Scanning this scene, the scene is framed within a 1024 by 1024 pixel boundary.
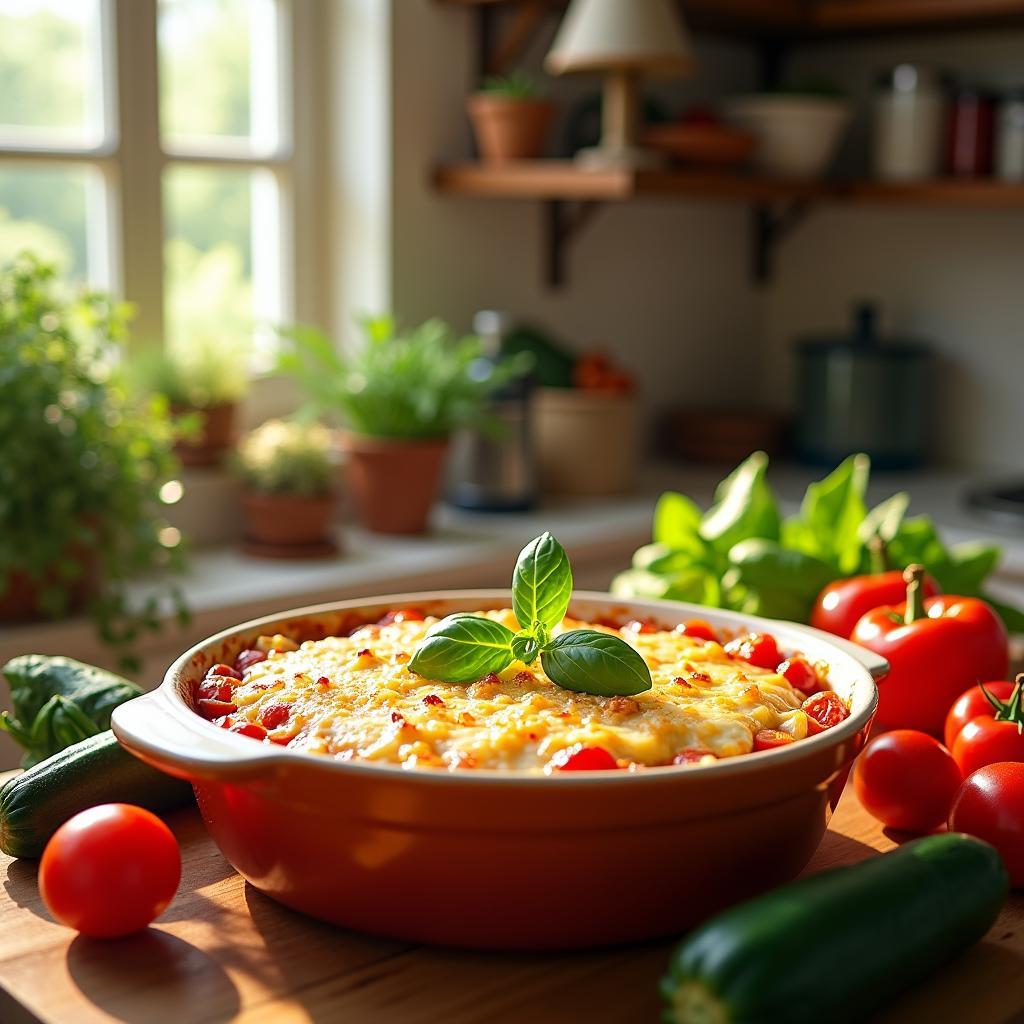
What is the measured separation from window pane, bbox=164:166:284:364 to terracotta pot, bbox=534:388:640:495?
0.56 m

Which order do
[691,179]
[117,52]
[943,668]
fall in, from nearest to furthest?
[943,668], [117,52], [691,179]

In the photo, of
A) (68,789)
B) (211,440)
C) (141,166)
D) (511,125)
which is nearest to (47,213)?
(141,166)

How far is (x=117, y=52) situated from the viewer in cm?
235

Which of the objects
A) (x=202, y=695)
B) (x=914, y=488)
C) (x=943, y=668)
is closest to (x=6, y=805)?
(x=202, y=695)

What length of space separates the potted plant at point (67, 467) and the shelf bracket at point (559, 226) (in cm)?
114

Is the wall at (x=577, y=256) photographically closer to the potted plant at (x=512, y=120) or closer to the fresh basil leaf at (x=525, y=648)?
→ the potted plant at (x=512, y=120)

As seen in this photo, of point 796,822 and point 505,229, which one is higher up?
point 505,229

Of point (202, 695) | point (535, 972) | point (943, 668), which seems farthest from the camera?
point (943, 668)

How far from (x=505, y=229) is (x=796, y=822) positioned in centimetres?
220

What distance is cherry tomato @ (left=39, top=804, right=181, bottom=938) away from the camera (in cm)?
81

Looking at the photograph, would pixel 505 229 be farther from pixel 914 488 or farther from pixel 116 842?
pixel 116 842

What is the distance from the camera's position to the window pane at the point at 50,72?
2271 mm

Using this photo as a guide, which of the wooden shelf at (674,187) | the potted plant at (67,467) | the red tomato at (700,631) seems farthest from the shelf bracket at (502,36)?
the red tomato at (700,631)

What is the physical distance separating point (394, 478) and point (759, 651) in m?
1.52
